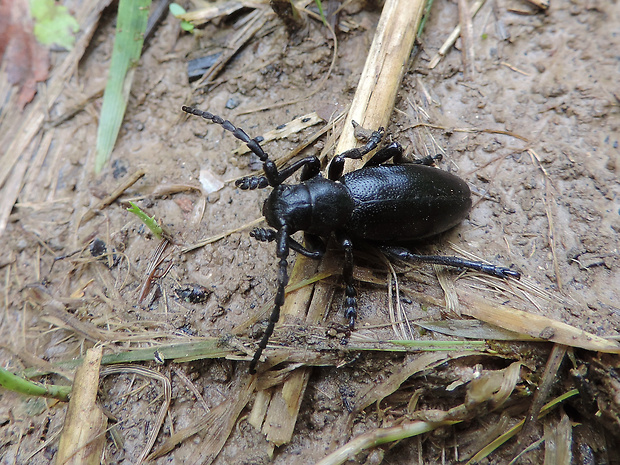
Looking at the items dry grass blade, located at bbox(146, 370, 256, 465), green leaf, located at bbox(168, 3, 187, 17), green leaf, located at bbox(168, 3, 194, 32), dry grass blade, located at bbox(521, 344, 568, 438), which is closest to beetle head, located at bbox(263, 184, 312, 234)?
dry grass blade, located at bbox(146, 370, 256, 465)

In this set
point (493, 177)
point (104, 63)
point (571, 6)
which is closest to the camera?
point (493, 177)

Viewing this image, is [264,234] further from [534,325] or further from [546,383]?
[546,383]

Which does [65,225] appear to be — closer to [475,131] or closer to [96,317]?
[96,317]

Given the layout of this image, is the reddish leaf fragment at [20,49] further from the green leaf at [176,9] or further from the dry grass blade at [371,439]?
the dry grass blade at [371,439]

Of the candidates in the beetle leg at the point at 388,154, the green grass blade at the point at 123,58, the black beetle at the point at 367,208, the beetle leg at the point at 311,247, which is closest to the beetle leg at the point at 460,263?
the black beetle at the point at 367,208

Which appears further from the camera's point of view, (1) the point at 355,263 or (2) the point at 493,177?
(2) the point at 493,177

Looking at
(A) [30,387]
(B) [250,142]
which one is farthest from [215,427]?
(B) [250,142]

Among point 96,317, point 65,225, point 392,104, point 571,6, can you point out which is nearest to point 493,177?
point 392,104
